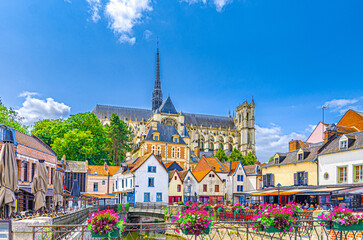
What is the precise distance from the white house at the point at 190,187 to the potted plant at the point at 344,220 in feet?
119

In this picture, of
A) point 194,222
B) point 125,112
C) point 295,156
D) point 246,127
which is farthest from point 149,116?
point 194,222

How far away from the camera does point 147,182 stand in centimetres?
4362

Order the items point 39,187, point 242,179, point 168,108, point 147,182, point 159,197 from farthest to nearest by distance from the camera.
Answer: point 168,108 → point 242,179 → point 159,197 → point 147,182 → point 39,187

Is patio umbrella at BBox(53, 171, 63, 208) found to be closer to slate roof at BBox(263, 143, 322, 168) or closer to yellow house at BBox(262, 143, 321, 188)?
yellow house at BBox(262, 143, 321, 188)

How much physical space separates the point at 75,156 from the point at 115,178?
30.0 ft

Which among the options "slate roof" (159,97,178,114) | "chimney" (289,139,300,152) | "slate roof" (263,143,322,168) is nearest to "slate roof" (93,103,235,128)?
"slate roof" (159,97,178,114)

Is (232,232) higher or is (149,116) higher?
(149,116)

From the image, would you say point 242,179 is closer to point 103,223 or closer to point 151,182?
point 151,182

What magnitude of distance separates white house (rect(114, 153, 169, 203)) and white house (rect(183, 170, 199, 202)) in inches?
118

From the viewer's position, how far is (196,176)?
49.3m

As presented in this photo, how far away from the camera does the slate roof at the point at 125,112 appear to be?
11944 cm

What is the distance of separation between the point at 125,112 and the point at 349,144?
4151 inches

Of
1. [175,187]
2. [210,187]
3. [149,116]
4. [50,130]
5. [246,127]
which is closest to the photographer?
[175,187]

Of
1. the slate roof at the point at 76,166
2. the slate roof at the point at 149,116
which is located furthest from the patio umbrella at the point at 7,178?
the slate roof at the point at 149,116
